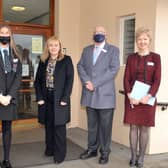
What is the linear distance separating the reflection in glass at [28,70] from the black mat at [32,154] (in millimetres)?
1154

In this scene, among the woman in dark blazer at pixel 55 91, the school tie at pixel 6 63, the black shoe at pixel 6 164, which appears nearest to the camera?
the school tie at pixel 6 63

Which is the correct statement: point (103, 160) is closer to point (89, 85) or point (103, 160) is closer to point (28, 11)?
point (89, 85)

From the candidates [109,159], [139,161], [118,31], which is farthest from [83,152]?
[118,31]

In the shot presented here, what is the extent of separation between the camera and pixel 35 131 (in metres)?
5.88

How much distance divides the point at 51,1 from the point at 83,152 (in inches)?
122

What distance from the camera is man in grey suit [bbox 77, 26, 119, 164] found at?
4062mm

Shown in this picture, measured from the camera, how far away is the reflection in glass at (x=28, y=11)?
226 inches

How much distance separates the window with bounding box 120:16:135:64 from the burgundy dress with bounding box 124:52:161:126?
1.09 m

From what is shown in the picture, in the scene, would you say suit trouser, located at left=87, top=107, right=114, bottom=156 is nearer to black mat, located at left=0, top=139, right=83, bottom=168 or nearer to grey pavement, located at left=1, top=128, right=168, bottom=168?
grey pavement, located at left=1, top=128, right=168, bottom=168

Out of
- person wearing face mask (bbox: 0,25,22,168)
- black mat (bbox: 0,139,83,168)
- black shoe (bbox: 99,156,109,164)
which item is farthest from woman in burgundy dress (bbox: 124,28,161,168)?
person wearing face mask (bbox: 0,25,22,168)

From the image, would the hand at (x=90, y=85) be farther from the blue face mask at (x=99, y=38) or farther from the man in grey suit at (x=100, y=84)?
the blue face mask at (x=99, y=38)

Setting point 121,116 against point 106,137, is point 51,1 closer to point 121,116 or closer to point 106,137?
point 121,116

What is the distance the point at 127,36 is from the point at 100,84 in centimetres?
142

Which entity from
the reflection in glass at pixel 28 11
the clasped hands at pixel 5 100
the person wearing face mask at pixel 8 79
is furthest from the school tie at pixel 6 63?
the reflection in glass at pixel 28 11
